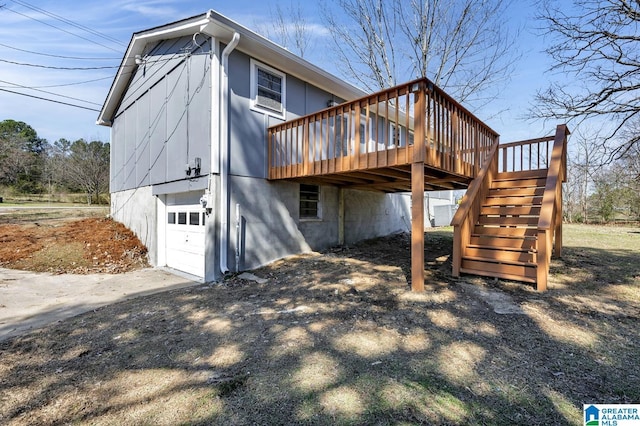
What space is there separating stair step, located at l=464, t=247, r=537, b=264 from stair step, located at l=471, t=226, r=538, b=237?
385mm

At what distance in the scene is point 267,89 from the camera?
23.2 ft

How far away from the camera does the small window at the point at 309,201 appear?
8.06 m

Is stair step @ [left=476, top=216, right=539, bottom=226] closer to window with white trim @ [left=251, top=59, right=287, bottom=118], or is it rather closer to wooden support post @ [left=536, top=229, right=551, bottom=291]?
wooden support post @ [left=536, top=229, right=551, bottom=291]

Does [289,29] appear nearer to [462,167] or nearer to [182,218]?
[182,218]

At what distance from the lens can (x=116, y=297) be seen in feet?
17.5

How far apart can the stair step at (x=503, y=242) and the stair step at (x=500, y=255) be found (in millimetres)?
126

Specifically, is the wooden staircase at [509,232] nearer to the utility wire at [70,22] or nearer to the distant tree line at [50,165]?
the utility wire at [70,22]

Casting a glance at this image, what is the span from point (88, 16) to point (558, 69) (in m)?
14.2

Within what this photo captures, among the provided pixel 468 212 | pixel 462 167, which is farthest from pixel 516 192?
pixel 468 212

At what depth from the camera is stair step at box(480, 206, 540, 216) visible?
557 centimetres

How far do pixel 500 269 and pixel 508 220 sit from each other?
114cm

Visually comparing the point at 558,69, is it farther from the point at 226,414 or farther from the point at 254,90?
the point at 226,414

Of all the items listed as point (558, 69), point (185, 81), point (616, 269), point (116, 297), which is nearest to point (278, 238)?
point (116, 297)

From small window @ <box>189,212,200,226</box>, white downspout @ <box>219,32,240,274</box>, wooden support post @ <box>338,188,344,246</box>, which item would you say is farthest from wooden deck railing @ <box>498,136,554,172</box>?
small window @ <box>189,212,200,226</box>
